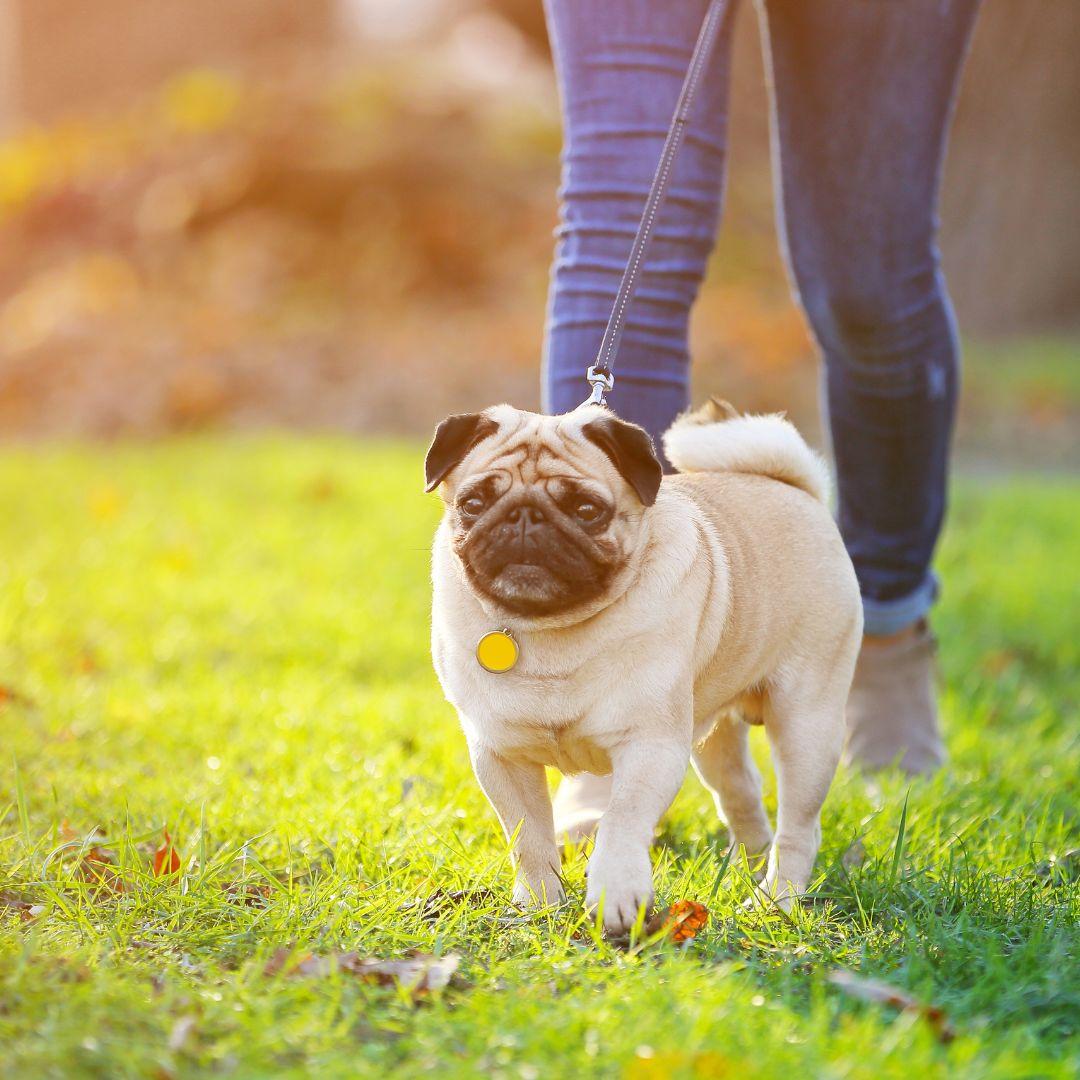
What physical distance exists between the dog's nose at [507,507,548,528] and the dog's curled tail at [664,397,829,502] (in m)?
0.60

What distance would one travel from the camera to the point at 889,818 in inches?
113

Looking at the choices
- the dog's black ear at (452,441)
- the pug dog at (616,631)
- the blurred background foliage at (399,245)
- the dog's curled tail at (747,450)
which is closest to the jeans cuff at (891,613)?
the dog's curled tail at (747,450)

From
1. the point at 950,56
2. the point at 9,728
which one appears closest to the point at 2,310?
the point at 9,728

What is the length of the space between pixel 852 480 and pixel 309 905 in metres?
1.90

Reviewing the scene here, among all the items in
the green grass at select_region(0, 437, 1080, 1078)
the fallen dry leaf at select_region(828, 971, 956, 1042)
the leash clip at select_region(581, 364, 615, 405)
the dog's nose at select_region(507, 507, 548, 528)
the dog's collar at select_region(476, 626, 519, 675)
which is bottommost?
the green grass at select_region(0, 437, 1080, 1078)

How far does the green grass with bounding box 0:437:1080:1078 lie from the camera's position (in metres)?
1.68

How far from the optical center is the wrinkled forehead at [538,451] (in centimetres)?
234

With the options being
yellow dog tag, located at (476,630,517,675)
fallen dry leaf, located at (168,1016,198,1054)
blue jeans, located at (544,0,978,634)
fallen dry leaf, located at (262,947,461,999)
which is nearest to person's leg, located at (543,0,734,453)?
blue jeans, located at (544,0,978,634)

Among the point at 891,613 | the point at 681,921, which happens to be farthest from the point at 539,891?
the point at 891,613

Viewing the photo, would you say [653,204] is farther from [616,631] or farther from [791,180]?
[616,631]

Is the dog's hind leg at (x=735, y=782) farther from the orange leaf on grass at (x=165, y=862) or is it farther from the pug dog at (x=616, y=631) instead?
the orange leaf on grass at (x=165, y=862)

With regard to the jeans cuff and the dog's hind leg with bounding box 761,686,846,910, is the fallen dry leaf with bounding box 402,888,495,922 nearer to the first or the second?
the dog's hind leg with bounding box 761,686,846,910

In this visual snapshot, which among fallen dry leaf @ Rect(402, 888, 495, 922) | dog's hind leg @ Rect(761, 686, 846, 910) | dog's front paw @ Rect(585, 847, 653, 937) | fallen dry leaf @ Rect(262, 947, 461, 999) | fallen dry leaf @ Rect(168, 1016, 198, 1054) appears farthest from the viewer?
dog's hind leg @ Rect(761, 686, 846, 910)

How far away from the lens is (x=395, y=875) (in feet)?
7.61
